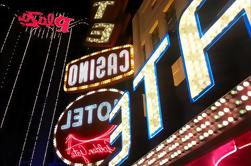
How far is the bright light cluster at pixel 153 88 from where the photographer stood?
21.6 feet

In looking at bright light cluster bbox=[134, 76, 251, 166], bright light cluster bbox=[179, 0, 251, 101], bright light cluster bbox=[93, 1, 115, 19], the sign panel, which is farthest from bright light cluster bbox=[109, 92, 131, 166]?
bright light cluster bbox=[93, 1, 115, 19]

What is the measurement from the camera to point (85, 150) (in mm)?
10672

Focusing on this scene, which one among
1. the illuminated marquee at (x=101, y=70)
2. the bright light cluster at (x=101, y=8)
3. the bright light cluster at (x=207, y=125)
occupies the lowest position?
the bright light cluster at (x=207, y=125)

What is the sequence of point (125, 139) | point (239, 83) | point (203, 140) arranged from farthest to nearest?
point (125, 139)
point (203, 140)
point (239, 83)

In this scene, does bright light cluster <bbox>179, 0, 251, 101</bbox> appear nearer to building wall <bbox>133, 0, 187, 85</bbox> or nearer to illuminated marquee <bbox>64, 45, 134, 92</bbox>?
building wall <bbox>133, 0, 187, 85</bbox>

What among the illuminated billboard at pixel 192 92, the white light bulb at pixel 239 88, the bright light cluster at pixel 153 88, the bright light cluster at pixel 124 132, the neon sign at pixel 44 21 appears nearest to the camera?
the white light bulb at pixel 239 88

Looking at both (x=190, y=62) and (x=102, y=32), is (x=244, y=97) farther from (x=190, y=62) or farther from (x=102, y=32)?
(x=102, y=32)

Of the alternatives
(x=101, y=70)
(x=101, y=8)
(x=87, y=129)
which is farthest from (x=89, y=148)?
(x=101, y=8)

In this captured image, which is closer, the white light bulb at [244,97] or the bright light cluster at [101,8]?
the white light bulb at [244,97]

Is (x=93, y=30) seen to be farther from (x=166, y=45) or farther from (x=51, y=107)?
(x=166, y=45)

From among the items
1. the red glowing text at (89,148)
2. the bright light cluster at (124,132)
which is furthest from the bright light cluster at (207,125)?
the red glowing text at (89,148)

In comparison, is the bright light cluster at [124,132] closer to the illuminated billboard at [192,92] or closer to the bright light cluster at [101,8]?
the illuminated billboard at [192,92]

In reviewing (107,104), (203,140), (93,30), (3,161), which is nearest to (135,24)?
(93,30)

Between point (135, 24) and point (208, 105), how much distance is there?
9.26m
